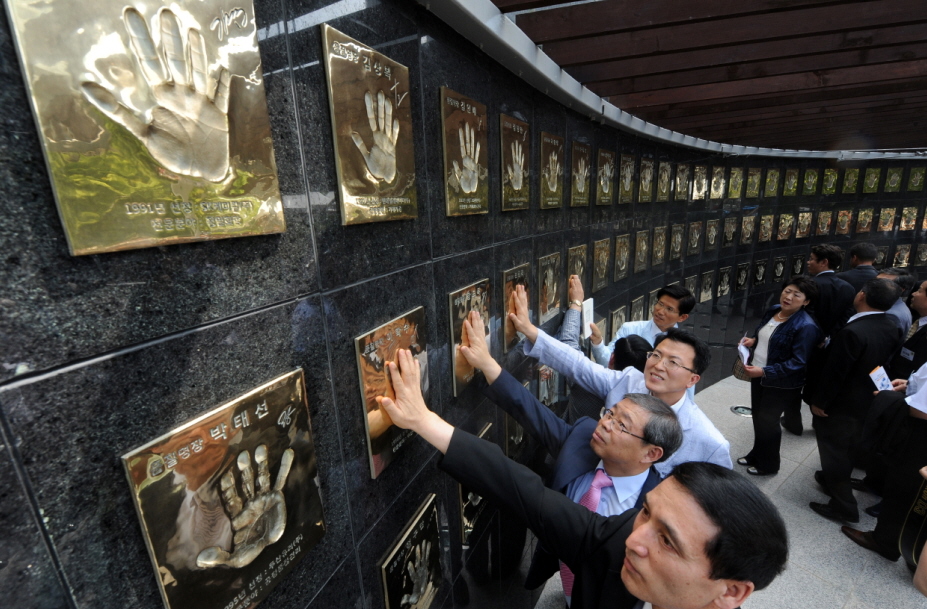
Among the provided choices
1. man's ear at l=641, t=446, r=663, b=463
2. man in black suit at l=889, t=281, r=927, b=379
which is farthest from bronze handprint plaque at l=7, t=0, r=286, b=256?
man in black suit at l=889, t=281, r=927, b=379

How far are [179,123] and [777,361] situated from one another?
235 inches

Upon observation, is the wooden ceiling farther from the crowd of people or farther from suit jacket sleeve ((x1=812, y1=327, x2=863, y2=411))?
suit jacket sleeve ((x1=812, y1=327, x2=863, y2=411))

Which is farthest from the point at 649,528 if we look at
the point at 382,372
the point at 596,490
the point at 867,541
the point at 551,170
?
the point at 867,541

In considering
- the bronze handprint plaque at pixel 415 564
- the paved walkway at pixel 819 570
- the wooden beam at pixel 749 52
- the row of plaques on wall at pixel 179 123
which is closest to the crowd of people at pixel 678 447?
the paved walkway at pixel 819 570

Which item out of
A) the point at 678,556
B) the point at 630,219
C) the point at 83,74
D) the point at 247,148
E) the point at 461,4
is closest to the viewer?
the point at 83,74

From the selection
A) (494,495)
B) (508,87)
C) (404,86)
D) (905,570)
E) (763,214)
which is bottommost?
(905,570)

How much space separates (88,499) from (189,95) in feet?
2.89

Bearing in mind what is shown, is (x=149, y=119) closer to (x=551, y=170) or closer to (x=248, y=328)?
(x=248, y=328)

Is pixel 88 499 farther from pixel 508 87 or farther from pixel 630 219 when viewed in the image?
pixel 630 219

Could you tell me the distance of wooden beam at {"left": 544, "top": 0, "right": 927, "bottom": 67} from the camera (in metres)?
2.28

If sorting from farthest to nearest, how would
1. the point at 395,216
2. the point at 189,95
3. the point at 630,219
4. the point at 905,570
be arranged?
the point at 630,219
the point at 905,570
the point at 395,216
the point at 189,95

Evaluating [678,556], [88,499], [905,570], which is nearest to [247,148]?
[88,499]

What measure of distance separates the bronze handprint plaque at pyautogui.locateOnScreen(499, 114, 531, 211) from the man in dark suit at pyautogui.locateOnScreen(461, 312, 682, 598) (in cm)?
88

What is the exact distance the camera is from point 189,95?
92 centimetres
